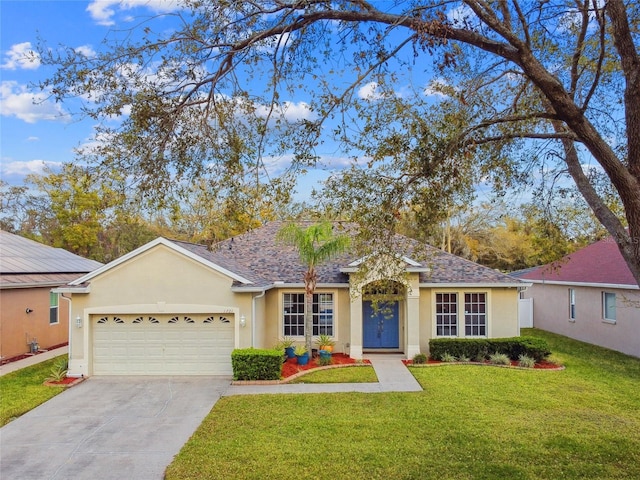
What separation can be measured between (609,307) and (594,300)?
95cm

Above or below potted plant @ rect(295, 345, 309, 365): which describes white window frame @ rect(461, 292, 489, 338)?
above

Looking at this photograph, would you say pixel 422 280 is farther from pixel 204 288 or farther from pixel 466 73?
pixel 466 73

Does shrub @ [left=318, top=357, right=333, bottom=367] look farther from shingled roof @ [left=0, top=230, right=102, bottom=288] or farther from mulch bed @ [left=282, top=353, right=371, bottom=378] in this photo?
shingled roof @ [left=0, top=230, right=102, bottom=288]

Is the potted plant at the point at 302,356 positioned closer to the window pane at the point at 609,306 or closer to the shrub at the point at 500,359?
the shrub at the point at 500,359

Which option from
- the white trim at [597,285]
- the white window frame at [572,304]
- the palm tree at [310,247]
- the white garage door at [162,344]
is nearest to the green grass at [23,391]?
the white garage door at [162,344]

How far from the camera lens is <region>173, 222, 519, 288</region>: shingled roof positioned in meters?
16.3

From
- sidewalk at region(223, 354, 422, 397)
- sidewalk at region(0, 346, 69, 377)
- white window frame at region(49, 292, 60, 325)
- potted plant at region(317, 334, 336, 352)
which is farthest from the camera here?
white window frame at region(49, 292, 60, 325)

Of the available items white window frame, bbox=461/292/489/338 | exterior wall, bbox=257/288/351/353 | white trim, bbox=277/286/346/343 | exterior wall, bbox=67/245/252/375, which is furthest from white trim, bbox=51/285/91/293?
white window frame, bbox=461/292/489/338

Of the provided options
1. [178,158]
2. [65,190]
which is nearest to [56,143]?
[178,158]

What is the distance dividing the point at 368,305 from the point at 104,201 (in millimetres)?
13119

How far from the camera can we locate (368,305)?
17.9 meters

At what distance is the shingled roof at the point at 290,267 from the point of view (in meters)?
16.3

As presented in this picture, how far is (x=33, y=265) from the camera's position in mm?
20203

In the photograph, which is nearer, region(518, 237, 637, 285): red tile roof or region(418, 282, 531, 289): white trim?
region(418, 282, 531, 289): white trim
